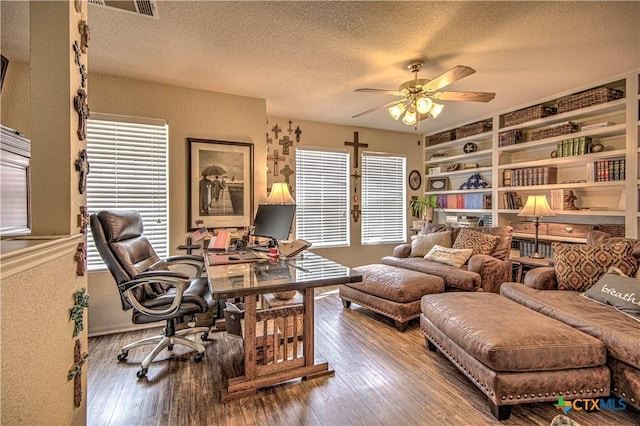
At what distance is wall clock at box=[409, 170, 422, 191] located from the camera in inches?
220

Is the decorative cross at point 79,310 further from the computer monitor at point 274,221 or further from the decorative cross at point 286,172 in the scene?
the decorative cross at point 286,172

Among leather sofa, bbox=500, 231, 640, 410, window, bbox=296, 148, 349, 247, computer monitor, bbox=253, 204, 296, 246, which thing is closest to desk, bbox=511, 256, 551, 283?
leather sofa, bbox=500, 231, 640, 410

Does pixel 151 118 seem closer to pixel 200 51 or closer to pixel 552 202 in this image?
pixel 200 51

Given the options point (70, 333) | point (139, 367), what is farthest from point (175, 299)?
point (70, 333)

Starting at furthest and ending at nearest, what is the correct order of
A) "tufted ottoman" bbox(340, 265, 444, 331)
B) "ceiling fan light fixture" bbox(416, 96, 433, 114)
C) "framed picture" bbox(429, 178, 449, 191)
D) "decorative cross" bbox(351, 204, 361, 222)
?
"framed picture" bbox(429, 178, 449, 191)
"decorative cross" bbox(351, 204, 361, 222)
"tufted ottoman" bbox(340, 265, 444, 331)
"ceiling fan light fixture" bbox(416, 96, 433, 114)

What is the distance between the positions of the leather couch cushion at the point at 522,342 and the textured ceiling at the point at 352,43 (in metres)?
2.02

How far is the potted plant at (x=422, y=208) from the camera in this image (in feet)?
17.3

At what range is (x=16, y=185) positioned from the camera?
1.86 meters

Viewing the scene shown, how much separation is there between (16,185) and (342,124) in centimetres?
397

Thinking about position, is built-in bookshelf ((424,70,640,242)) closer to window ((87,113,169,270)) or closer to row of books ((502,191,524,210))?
row of books ((502,191,524,210))

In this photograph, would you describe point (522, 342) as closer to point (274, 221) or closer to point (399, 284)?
point (399, 284)

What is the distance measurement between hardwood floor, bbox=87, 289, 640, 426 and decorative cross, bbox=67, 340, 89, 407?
0.46 metres

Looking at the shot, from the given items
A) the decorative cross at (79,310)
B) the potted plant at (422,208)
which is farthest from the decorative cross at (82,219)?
the potted plant at (422,208)

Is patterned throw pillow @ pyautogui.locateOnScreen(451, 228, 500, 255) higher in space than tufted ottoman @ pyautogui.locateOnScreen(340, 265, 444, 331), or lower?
higher
